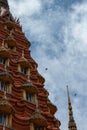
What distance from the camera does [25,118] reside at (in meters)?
24.7

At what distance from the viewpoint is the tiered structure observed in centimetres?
2422

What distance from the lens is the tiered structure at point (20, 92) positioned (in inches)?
953

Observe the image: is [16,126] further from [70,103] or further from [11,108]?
[70,103]

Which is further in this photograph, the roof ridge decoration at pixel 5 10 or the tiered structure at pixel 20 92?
the roof ridge decoration at pixel 5 10

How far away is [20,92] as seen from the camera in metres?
26.9

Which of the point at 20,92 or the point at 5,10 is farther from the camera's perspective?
the point at 5,10

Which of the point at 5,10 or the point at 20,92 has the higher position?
the point at 5,10

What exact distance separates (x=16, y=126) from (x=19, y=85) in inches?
169

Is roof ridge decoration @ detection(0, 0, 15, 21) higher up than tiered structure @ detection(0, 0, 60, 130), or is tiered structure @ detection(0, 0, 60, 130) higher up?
roof ridge decoration @ detection(0, 0, 15, 21)

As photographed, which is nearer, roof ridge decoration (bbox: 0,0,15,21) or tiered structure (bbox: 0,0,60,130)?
tiered structure (bbox: 0,0,60,130)

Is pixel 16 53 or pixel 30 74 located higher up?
pixel 16 53

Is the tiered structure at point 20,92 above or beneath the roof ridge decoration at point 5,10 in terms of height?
beneath

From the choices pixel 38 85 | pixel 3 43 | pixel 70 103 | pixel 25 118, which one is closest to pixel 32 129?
pixel 25 118

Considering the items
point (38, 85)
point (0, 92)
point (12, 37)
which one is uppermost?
point (12, 37)
